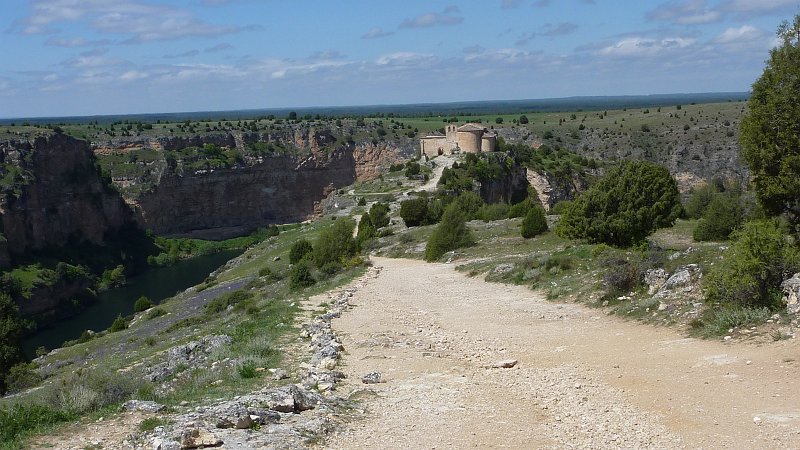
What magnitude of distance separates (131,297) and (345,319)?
52.6 m

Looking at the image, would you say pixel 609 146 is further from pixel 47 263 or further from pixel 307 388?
pixel 307 388

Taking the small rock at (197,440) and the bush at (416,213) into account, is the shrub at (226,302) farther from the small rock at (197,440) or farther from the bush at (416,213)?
the small rock at (197,440)

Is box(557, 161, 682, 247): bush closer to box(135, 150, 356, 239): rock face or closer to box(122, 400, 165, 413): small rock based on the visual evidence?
box(122, 400, 165, 413): small rock

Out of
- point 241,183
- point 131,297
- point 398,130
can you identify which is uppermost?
point 398,130

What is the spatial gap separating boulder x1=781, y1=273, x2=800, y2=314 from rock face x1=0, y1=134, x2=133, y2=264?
6656 centimetres

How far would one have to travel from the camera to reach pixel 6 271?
2488 inches

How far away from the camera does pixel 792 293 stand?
37.8 ft

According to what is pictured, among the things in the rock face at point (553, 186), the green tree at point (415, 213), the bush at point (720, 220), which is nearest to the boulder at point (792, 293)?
the bush at point (720, 220)

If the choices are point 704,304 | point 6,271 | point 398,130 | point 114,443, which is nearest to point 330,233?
point 704,304

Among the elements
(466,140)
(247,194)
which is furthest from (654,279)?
(247,194)

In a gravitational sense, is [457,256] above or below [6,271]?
above

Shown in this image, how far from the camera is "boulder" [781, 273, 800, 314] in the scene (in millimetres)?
11265

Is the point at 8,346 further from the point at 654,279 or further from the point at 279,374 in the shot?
the point at 654,279

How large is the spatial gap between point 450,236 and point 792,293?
20160 millimetres
